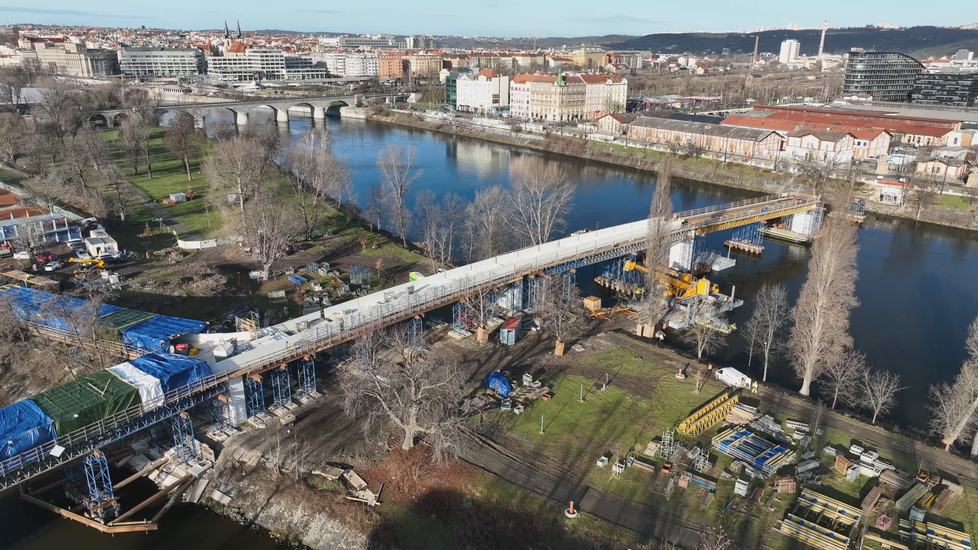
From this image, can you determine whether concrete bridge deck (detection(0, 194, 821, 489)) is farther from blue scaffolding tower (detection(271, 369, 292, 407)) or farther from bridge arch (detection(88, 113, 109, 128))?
bridge arch (detection(88, 113, 109, 128))

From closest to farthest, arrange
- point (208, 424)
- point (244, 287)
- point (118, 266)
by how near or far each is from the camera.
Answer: point (208, 424)
point (244, 287)
point (118, 266)

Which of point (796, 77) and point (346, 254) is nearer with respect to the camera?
point (346, 254)

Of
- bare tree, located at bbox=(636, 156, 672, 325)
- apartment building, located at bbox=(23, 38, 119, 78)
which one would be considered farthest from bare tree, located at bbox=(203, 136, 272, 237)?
apartment building, located at bbox=(23, 38, 119, 78)

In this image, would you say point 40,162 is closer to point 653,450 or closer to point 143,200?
point 143,200

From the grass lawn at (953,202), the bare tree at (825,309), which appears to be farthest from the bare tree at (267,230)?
the grass lawn at (953,202)

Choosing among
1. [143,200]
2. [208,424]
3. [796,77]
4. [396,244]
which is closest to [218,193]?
[143,200]

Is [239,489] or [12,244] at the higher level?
[12,244]
